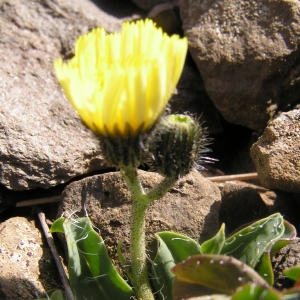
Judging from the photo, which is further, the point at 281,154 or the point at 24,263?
the point at 281,154

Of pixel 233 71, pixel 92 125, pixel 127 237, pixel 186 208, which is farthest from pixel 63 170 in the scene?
pixel 233 71

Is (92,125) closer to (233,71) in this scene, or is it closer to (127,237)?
(127,237)

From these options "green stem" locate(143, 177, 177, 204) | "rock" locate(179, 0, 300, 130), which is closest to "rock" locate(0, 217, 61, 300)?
"green stem" locate(143, 177, 177, 204)

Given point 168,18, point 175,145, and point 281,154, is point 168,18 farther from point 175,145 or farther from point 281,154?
point 175,145

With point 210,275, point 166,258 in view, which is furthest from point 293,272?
point 166,258

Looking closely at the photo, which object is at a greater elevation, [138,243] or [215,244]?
[215,244]

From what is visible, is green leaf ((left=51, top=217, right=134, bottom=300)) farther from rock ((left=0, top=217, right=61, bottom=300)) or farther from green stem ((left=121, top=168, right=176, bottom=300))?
rock ((left=0, top=217, right=61, bottom=300))

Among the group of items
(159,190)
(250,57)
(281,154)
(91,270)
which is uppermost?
(250,57)

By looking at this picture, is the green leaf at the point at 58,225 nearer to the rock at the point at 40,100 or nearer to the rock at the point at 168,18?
the rock at the point at 40,100
